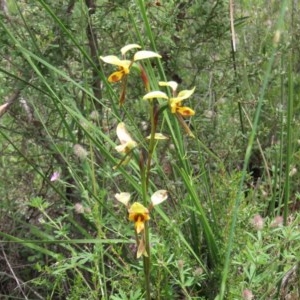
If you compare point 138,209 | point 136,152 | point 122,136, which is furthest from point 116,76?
point 136,152

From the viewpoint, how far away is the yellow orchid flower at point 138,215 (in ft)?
3.39

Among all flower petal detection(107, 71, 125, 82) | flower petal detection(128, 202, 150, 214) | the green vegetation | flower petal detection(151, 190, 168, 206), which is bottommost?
the green vegetation

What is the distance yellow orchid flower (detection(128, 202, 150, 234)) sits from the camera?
1034mm

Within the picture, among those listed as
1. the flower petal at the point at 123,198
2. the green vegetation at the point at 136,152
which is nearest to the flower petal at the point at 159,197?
the flower petal at the point at 123,198

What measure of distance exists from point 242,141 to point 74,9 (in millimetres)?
612

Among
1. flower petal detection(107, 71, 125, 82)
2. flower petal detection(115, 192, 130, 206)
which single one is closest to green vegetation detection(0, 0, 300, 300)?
flower petal detection(115, 192, 130, 206)

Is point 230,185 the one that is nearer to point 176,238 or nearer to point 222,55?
point 176,238

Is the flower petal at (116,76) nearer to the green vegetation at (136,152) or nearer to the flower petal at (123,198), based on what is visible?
the flower petal at (123,198)

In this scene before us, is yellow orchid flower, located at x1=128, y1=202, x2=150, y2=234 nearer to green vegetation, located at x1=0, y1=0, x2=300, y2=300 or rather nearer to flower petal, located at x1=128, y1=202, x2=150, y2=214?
flower petal, located at x1=128, y1=202, x2=150, y2=214

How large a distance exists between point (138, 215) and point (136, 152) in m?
0.30

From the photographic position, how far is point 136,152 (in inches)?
52.4

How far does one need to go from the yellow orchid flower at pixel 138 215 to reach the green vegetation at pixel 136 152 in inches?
9.5

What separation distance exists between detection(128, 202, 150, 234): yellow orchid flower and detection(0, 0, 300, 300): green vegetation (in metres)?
0.24

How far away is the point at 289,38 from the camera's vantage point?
2.21 m
